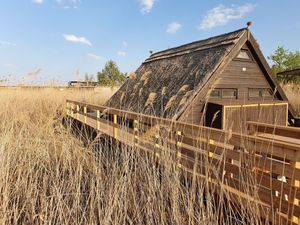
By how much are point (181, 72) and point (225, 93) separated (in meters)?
2.00

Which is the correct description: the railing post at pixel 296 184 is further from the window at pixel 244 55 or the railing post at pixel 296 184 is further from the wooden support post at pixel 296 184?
the window at pixel 244 55

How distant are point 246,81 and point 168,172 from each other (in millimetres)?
8728

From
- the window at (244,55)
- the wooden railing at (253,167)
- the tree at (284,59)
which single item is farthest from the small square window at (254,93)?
the tree at (284,59)

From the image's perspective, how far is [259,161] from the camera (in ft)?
8.34

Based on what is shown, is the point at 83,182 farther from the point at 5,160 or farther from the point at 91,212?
the point at 5,160

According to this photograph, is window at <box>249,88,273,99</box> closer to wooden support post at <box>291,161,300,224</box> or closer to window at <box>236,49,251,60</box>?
window at <box>236,49,251,60</box>

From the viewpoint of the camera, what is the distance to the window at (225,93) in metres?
9.14

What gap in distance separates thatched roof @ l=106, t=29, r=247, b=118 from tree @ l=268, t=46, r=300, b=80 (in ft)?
103

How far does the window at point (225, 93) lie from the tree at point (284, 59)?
31.3 metres

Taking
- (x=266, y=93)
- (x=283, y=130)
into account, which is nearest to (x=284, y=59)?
(x=266, y=93)

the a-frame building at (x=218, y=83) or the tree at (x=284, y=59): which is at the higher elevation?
the tree at (x=284, y=59)

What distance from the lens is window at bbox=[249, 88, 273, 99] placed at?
10.3 m

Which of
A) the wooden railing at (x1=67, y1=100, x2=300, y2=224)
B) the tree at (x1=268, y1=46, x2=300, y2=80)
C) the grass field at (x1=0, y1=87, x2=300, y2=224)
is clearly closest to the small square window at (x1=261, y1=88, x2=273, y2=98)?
the wooden railing at (x1=67, y1=100, x2=300, y2=224)

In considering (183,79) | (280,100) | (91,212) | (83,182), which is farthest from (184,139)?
(280,100)
